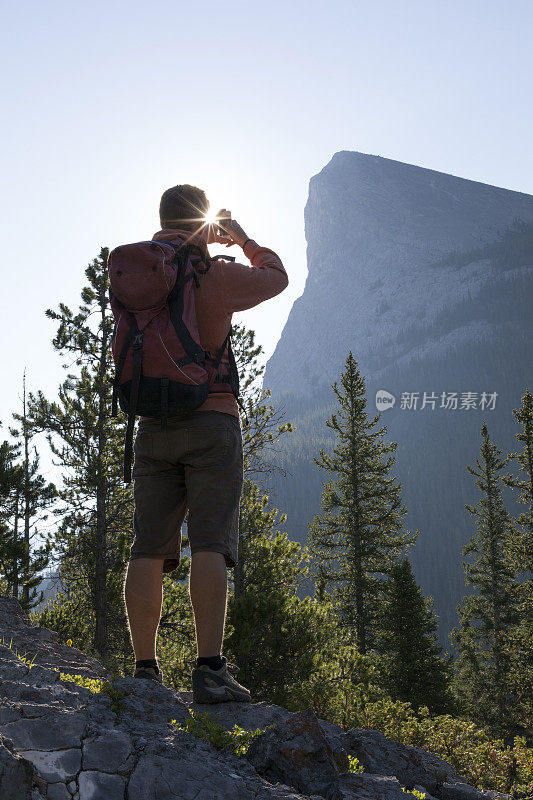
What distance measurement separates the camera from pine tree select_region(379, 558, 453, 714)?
2088 centimetres

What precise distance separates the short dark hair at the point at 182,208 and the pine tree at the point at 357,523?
20174 mm

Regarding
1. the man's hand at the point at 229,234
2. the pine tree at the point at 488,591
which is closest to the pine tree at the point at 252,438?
the man's hand at the point at 229,234

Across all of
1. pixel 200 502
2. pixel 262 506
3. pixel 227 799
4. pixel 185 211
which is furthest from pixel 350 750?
pixel 262 506

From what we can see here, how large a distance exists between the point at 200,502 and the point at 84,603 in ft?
33.3

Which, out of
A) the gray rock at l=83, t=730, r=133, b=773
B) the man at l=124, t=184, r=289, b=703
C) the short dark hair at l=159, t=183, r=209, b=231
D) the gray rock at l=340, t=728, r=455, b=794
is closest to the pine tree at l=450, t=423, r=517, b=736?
the gray rock at l=340, t=728, r=455, b=794

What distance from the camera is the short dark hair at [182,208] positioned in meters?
3.26

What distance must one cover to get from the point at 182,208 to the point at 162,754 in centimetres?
264

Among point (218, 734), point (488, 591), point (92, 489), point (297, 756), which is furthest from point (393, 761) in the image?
point (488, 591)

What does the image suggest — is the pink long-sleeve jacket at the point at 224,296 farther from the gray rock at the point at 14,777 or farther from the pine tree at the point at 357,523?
the pine tree at the point at 357,523

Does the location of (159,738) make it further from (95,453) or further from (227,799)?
(95,453)

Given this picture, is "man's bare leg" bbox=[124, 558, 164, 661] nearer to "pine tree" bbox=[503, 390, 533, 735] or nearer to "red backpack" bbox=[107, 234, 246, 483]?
"red backpack" bbox=[107, 234, 246, 483]

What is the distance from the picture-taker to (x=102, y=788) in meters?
1.76

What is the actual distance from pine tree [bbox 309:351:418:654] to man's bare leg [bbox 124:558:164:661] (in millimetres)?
20489

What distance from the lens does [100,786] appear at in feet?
5.78
